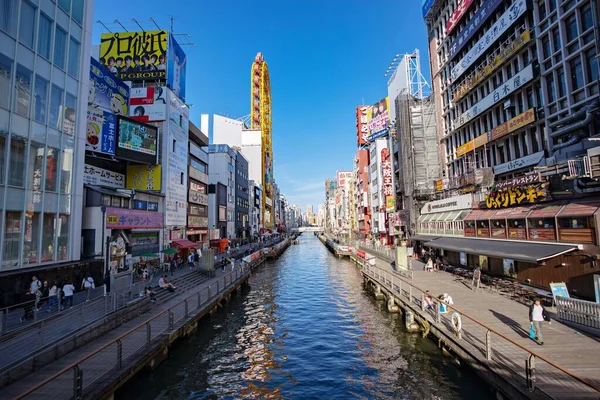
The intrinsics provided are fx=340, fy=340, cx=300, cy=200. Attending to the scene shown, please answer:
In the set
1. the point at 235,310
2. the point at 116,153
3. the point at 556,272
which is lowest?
the point at 235,310

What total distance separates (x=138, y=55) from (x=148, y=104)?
8323 mm

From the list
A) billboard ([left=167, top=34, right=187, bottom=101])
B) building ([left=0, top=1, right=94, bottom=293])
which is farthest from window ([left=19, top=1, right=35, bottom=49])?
billboard ([left=167, top=34, right=187, bottom=101])

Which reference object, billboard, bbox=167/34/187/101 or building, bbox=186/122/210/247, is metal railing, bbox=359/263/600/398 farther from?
billboard, bbox=167/34/187/101

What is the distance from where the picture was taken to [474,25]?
34.5 metres

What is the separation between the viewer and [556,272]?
64.2 ft

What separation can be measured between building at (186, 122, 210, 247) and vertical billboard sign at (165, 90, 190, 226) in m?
3.85

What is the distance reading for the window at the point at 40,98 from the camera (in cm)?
2086

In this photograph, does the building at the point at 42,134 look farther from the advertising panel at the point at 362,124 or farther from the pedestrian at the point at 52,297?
the advertising panel at the point at 362,124

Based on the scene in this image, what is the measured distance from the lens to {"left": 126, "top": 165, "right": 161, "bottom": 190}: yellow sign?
129 feet

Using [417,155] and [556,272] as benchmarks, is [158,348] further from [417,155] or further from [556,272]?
[417,155]

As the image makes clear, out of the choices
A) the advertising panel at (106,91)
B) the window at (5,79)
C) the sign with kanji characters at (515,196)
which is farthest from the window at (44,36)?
the sign with kanji characters at (515,196)

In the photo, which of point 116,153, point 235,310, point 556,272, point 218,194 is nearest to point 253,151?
point 218,194

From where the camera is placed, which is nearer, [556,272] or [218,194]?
[556,272]

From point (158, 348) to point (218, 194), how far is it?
55.2 meters
